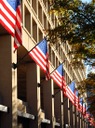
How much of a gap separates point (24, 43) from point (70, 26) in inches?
377

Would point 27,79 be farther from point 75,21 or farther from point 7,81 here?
point 75,21

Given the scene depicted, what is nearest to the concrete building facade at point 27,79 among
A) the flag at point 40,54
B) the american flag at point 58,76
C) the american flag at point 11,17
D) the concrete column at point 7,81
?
the concrete column at point 7,81

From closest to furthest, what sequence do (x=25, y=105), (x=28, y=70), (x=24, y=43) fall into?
(x=24, y=43) < (x=25, y=105) < (x=28, y=70)

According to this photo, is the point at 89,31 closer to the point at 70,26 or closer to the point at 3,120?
the point at 70,26

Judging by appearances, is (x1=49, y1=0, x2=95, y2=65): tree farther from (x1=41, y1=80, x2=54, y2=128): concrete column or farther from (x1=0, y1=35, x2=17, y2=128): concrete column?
(x1=41, y1=80, x2=54, y2=128): concrete column

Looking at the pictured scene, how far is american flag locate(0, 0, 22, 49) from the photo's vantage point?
18.1m

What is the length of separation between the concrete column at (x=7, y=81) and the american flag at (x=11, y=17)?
4.68 metres

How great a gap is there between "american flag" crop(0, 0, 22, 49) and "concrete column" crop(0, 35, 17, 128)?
4683 millimetres

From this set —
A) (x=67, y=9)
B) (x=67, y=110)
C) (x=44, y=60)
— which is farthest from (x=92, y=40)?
(x=67, y=110)

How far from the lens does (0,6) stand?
1789cm

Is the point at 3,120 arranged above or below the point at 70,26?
below

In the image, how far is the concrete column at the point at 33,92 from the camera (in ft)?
102

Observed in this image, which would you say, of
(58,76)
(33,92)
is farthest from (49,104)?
(33,92)

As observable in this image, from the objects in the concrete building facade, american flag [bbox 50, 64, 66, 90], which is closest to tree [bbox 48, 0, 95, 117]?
the concrete building facade
